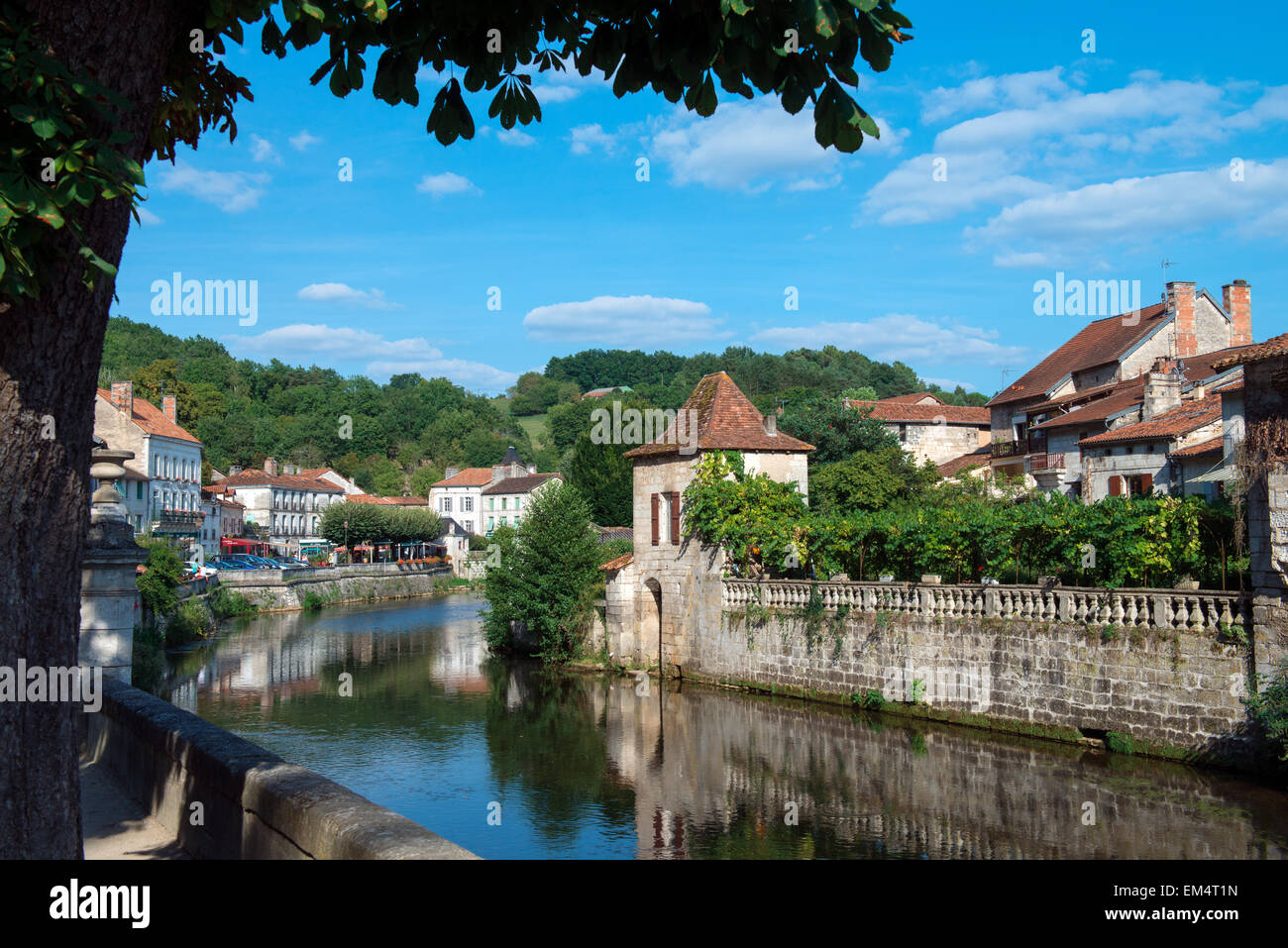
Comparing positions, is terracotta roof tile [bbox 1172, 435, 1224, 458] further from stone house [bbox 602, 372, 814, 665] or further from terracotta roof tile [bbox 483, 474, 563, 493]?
terracotta roof tile [bbox 483, 474, 563, 493]

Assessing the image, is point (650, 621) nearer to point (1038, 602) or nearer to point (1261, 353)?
point (1038, 602)

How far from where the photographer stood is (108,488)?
35.8 feet

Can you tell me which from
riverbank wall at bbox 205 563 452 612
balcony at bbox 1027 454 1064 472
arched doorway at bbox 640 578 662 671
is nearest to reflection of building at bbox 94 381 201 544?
riverbank wall at bbox 205 563 452 612

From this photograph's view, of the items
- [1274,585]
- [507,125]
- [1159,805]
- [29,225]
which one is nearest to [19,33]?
[29,225]

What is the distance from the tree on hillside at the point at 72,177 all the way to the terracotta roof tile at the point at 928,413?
2047 inches

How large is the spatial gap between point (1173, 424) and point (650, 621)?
17624 mm

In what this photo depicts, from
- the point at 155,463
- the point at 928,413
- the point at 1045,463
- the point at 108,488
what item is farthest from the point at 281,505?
the point at 108,488

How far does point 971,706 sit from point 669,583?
1043 cm

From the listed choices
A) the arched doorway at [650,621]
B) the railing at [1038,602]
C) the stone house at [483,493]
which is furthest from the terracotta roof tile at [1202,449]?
the stone house at [483,493]

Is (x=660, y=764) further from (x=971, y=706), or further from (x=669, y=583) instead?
(x=669, y=583)

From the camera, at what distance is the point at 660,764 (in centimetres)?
1816

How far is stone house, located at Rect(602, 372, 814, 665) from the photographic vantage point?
2684 centimetres

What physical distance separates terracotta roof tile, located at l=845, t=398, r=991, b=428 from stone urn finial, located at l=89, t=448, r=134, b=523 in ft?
158
